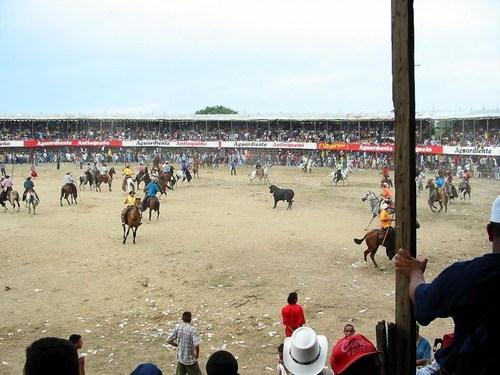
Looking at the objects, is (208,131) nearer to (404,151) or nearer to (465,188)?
(465,188)

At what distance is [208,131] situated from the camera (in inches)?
Result: 2435

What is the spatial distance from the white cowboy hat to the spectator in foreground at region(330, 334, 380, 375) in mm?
659

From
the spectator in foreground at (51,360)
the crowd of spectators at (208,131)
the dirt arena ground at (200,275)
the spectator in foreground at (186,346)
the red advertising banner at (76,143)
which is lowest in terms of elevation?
the dirt arena ground at (200,275)

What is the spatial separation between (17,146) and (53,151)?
3888mm

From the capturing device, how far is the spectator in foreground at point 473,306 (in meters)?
2.44

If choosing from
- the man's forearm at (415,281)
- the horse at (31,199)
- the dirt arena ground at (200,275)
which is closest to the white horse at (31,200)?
the horse at (31,199)

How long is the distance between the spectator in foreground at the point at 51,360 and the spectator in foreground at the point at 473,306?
182cm

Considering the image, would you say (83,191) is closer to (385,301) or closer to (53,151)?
(385,301)

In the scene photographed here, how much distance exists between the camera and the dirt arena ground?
384 inches

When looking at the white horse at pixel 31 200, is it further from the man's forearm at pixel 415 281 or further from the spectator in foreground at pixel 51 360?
the man's forearm at pixel 415 281

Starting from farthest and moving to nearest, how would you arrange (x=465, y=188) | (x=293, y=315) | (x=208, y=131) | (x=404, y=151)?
(x=208, y=131), (x=465, y=188), (x=293, y=315), (x=404, y=151)

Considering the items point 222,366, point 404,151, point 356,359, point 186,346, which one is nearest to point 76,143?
point 186,346

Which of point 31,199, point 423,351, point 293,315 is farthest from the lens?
point 31,199

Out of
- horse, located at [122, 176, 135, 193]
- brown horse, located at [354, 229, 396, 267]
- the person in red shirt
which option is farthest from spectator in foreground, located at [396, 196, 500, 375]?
horse, located at [122, 176, 135, 193]
